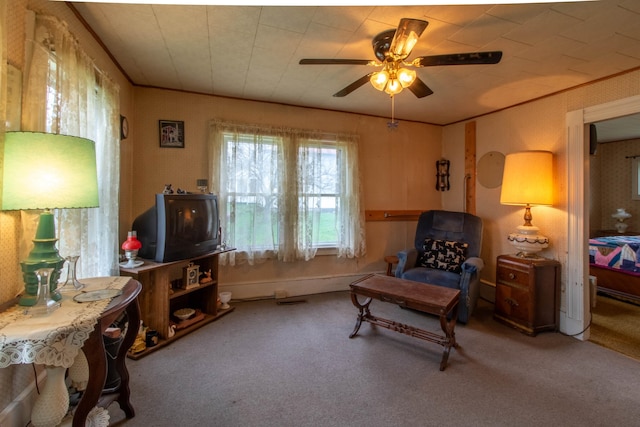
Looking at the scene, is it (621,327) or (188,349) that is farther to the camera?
(621,327)

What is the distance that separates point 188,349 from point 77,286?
110 centimetres

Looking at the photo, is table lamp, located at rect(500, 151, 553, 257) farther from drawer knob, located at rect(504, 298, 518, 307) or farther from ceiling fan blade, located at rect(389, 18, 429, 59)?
ceiling fan blade, located at rect(389, 18, 429, 59)

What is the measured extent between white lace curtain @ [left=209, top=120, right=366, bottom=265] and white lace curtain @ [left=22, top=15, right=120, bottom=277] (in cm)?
107

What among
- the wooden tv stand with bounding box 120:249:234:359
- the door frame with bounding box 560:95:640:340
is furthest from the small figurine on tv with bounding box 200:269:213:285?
the door frame with bounding box 560:95:640:340

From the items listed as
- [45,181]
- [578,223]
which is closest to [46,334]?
[45,181]

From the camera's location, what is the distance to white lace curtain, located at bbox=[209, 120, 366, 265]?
10.4 feet

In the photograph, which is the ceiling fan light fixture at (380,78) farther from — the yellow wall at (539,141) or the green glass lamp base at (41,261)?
the yellow wall at (539,141)

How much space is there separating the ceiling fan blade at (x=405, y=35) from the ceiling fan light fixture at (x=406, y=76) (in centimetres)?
8

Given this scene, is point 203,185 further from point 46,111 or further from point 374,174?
point 374,174

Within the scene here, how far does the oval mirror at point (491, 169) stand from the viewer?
3.47m

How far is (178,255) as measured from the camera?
2424 millimetres

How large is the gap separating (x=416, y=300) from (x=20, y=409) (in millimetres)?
2346

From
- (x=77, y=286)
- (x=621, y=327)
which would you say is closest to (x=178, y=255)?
(x=77, y=286)

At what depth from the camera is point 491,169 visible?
3572 millimetres
